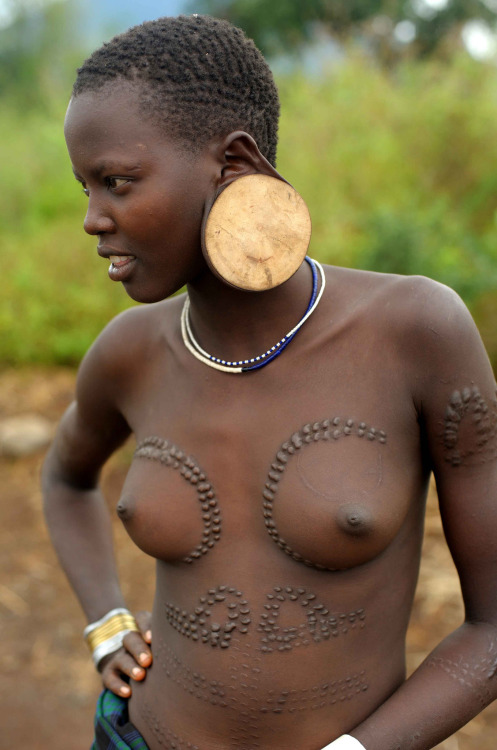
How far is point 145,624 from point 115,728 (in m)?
0.23

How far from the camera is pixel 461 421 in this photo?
1407 mm

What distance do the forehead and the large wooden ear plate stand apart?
0.48 ft

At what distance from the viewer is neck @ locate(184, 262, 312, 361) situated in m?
1.54

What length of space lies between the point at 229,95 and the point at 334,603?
93 centimetres

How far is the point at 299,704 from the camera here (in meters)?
1.50

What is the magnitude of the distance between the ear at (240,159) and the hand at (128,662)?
996 mm

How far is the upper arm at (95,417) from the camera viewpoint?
5.91ft

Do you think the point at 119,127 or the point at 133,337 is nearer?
the point at 119,127

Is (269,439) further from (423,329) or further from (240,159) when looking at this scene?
(240,159)

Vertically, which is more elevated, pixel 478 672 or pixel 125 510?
pixel 125 510

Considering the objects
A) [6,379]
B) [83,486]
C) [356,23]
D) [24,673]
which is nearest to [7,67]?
[356,23]

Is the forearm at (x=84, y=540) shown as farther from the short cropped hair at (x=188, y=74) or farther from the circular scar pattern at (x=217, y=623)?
the short cropped hair at (x=188, y=74)

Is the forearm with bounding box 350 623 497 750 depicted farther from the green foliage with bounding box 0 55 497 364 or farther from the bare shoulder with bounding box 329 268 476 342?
the green foliage with bounding box 0 55 497 364

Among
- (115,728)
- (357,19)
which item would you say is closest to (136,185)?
(115,728)
